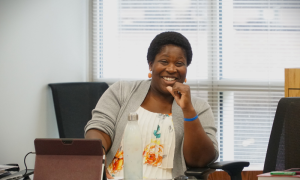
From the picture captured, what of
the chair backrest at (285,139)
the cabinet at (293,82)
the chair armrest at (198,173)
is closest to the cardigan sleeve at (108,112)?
the chair armrest at (198,173)

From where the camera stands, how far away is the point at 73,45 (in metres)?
2.82

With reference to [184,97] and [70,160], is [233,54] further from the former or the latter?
[70,160]

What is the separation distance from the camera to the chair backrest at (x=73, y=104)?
2338 millimetres

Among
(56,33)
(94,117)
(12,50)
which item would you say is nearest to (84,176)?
(94,117)

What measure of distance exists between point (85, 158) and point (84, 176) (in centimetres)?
5

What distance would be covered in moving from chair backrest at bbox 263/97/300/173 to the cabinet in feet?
1.74

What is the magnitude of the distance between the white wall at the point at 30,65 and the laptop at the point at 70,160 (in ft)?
3.30

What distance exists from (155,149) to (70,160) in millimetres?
802

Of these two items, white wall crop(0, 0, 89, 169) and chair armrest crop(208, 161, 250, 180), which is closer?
chair armrest crop(208, 161, 250, 180)

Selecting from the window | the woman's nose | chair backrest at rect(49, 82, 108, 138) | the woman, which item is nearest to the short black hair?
the woman

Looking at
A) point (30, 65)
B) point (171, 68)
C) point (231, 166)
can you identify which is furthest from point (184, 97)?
point (30, 65)

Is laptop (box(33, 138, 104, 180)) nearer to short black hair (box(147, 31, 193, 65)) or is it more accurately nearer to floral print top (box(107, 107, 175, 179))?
floral print top (box(107, 107, 175, 179))

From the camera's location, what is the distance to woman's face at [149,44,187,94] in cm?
180

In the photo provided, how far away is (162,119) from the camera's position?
1.80 meters
